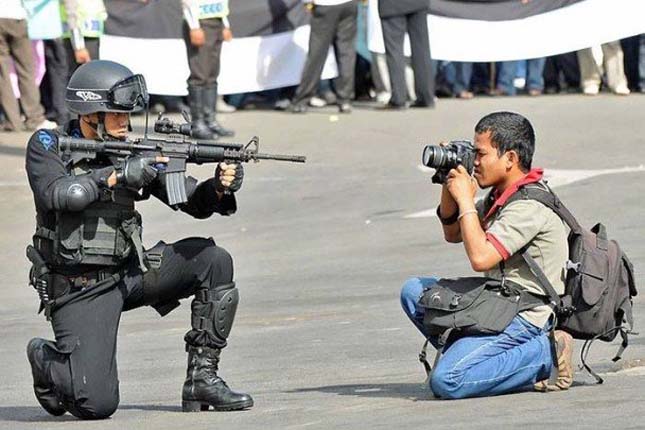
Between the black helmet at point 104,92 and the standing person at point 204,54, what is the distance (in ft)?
26.9

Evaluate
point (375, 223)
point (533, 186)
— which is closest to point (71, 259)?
point (533, 186)

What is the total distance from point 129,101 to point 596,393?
7.46 feet

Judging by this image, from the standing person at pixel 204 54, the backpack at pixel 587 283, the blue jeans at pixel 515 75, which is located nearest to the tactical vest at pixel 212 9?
→ the standing person at pixel 204 54

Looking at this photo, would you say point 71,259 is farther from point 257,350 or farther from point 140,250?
point 257,350

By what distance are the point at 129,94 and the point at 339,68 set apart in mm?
10070

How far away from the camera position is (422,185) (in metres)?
13.5

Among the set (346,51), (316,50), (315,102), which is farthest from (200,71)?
(315,102)

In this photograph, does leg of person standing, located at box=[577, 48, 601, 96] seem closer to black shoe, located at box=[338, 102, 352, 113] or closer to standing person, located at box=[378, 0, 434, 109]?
standing person, located at box=[378, 0, 434, 109]

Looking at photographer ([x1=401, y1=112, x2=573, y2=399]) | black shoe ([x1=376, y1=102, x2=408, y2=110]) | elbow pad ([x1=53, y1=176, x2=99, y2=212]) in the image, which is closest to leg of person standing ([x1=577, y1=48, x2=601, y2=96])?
black shoe ([x1=376, y1=102, x2=408, y2=110])

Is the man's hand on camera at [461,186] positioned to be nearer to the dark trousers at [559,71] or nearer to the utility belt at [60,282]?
the utility belt at [60,282]

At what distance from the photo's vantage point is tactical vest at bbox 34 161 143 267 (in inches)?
259

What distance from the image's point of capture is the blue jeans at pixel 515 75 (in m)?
18.1

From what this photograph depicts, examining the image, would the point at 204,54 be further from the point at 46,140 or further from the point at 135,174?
the point at 135,174

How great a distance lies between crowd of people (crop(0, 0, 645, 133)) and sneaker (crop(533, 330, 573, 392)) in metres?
8.94
